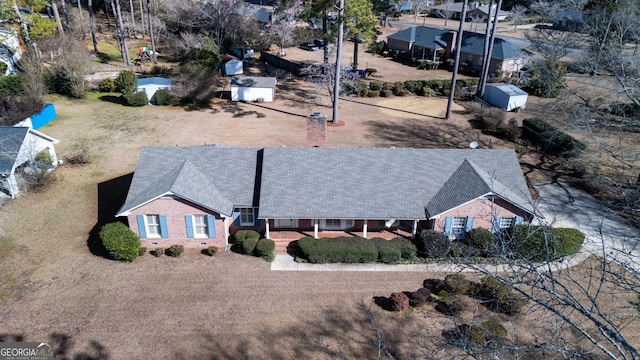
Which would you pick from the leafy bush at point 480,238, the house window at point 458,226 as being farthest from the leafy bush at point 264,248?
the leafy bush at point 480,238

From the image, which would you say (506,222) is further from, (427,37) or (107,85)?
(427,37)

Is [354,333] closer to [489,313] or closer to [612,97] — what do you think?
[489,313]

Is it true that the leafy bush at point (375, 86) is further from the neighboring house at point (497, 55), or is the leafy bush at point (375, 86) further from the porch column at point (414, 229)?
the porch column at point (414, 229)

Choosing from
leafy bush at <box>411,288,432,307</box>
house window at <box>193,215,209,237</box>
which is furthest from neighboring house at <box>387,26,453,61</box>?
leafy bush at <box>411,288,432,307</box>

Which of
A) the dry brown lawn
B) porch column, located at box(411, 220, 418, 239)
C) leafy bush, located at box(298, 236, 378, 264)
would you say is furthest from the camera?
porch column, located at box(411, 220, 418, 239)

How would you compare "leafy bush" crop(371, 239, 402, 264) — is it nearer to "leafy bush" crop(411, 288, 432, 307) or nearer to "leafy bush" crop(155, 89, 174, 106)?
"leafy bush" crop(411, 288, 432, 307)

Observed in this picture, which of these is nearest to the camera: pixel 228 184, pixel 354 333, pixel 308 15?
pixel 354 333

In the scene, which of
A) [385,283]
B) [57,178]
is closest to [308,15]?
[57,178]

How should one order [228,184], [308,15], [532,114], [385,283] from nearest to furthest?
[385,283]
[228,184]
[308,15]
[532,114]
